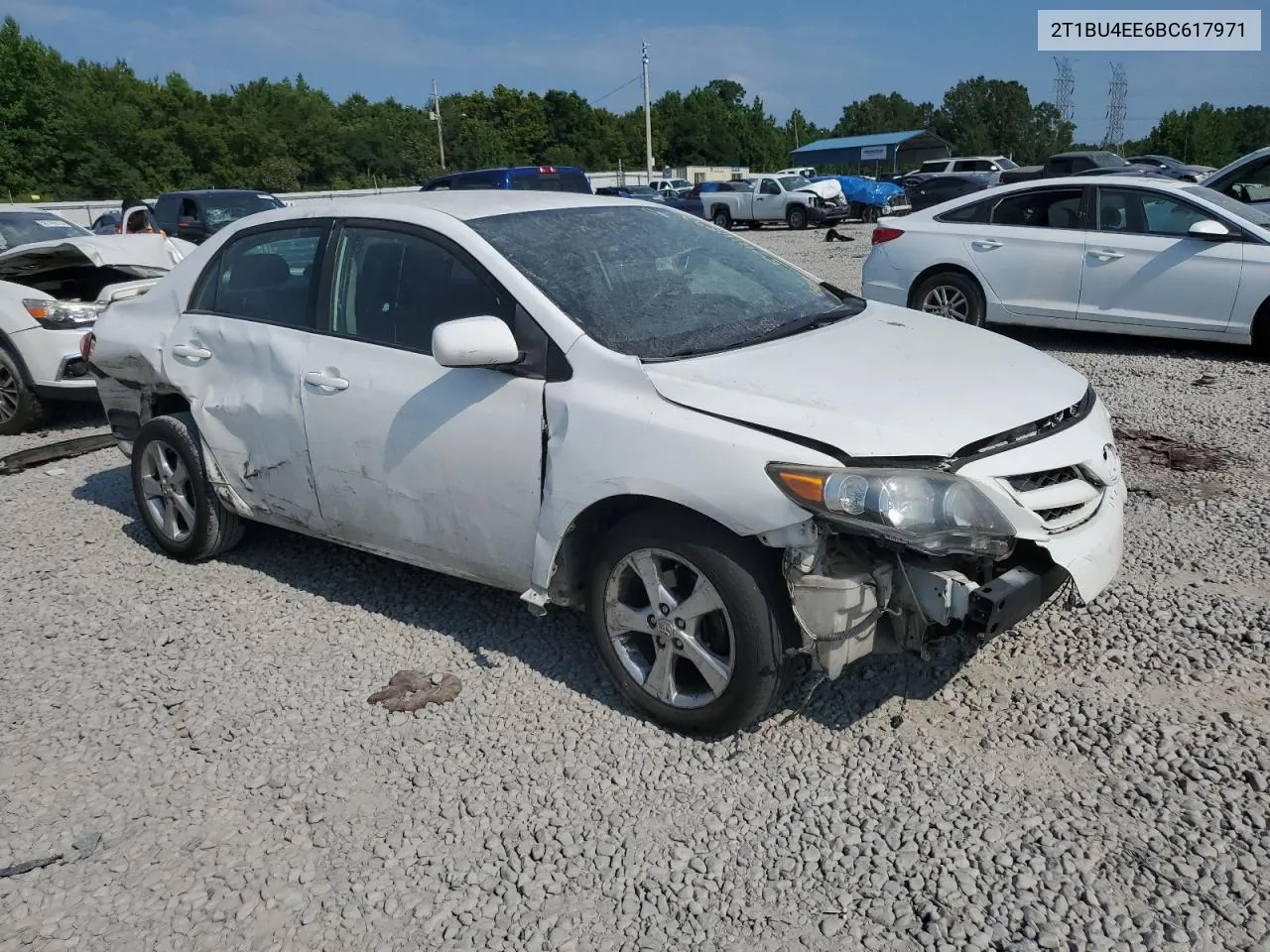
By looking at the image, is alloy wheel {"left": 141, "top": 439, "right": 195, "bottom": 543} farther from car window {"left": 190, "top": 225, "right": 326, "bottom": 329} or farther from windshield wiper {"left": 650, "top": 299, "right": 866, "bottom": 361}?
windshield wiper {"left": 650, "top": 299, "right": 866, "bottom": 361}

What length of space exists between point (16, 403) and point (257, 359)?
181 inches

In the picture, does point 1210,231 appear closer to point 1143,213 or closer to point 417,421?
point 1143,213

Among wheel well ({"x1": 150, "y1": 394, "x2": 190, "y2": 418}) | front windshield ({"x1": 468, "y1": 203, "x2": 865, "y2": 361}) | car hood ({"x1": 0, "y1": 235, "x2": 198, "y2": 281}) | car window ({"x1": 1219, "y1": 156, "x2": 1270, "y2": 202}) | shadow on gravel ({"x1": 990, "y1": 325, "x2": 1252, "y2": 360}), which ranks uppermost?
car window ({"x1": 1219, "y1": 156, "x2": 1270, "y2": 202})

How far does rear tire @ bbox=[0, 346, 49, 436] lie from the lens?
780 cm

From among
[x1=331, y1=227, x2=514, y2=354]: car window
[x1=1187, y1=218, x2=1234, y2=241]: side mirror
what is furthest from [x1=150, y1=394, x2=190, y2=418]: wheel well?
[x1=1187, y1=218, x2=1234, y2=241]: side mirror

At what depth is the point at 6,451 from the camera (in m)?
7.68

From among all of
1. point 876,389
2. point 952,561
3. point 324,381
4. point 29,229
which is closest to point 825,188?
point 29,229

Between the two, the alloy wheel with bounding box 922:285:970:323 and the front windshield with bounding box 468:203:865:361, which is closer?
the front windshield with bounding box 468:203:865:361

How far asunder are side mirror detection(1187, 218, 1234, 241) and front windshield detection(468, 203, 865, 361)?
205 inches

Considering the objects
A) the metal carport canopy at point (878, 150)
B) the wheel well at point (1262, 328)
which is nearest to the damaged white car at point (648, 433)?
the wheel well at point (1262, 328)

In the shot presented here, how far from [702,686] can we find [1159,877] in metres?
1.41

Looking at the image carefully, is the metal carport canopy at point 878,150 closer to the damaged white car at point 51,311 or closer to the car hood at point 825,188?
the car hood at point 825,188

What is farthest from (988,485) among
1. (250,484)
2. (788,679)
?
(250,484)

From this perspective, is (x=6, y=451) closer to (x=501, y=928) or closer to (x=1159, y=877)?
(x=501, y=928)
